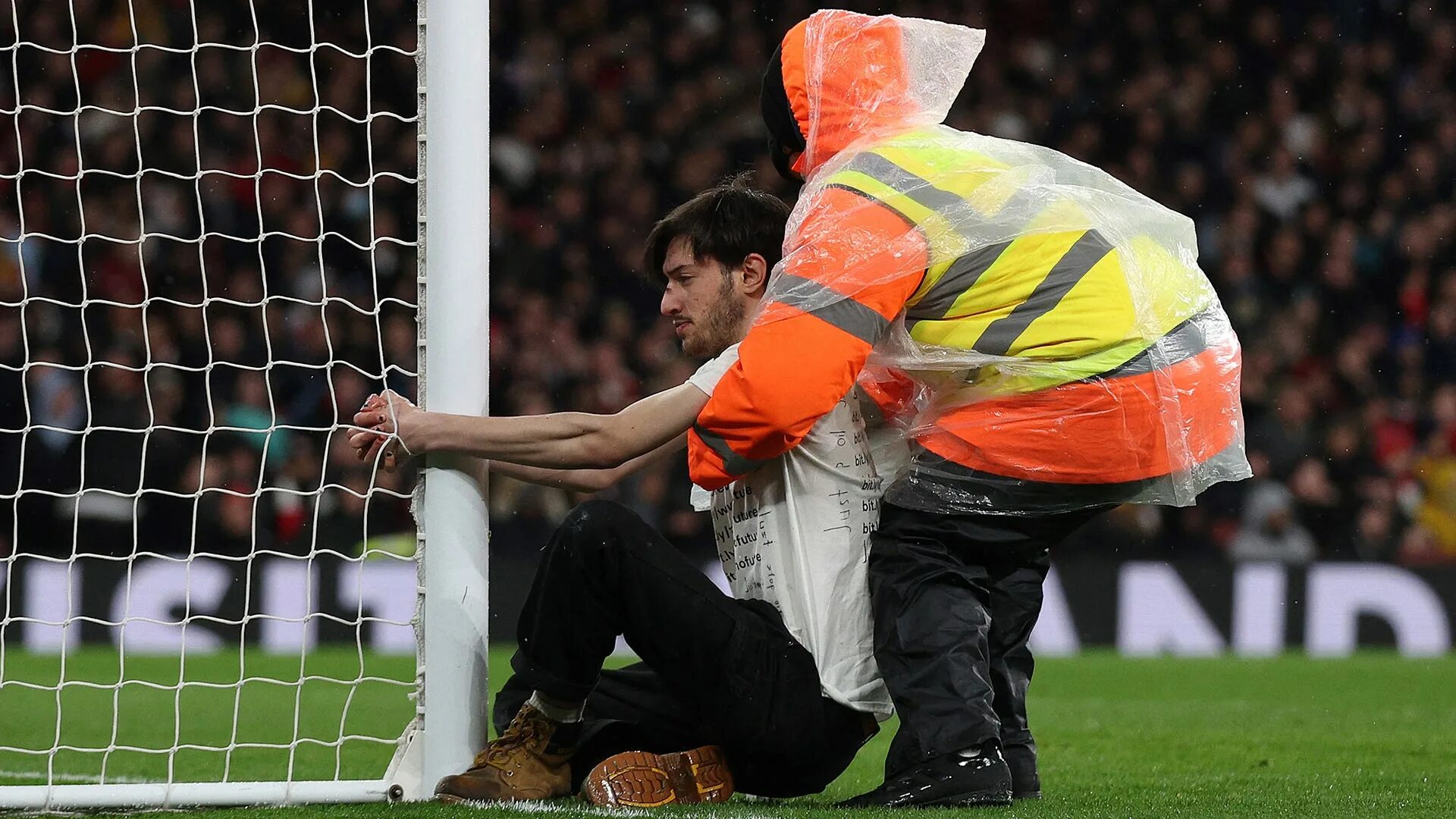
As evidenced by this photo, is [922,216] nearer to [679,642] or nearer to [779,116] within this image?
[779,116]

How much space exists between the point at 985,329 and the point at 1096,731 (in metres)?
2.38

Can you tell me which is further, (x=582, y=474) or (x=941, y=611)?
(x=582, y=474)

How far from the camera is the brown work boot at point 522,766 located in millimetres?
2855

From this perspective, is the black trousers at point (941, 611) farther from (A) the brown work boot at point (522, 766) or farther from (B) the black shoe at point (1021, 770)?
(A) the brown work boot at point (522, 766)

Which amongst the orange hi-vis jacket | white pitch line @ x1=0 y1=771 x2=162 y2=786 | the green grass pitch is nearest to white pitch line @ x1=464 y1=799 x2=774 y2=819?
the green grass pitch

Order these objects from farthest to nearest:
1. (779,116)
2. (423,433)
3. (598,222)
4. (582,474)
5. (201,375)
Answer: (598,222), (201,375), (582,474), (779,116), (423,433)

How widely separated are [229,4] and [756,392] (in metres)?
9.14

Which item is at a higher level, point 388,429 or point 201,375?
point 388,429

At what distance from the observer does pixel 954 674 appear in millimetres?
2750

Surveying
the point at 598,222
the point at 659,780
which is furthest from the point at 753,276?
the point at 598,222

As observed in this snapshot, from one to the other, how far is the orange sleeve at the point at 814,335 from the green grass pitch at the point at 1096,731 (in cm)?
64

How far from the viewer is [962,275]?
2736 millimetres

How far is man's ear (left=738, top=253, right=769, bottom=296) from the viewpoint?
120 inches

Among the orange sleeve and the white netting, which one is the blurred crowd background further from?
the orange sleeve
